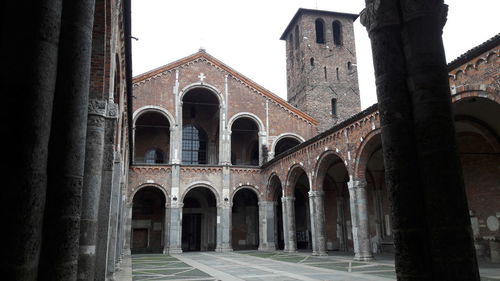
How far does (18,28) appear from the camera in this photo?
8.62ft

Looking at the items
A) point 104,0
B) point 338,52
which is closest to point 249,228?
point 338,52

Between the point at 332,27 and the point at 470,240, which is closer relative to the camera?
the point at 470,240

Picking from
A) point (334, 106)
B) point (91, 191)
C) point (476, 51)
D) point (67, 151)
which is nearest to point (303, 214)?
point (334, 106)

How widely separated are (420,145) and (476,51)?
8.75m

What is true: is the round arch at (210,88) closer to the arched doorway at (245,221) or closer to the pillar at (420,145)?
the arched doorway at (245,221)

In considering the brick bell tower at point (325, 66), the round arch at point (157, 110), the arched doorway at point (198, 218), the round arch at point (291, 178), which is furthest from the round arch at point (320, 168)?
the brick bell tower at point (325, 66)

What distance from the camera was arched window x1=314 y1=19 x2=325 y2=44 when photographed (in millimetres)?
34906

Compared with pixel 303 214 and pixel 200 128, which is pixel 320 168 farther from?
pixel 200 128

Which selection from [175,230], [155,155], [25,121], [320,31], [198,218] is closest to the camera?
[25,121]

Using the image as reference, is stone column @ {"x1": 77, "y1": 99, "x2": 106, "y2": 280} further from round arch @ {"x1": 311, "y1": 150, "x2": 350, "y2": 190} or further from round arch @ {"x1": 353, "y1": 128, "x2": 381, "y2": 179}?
round arch @ {"x1": 311, "y1": 150, "x2": 350, "y2": 190}

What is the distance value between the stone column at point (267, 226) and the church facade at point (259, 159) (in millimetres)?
65

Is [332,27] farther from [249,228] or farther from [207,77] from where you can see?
[249,228]

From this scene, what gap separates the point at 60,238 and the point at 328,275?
10.2 metres

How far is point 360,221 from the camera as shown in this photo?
16609mm
